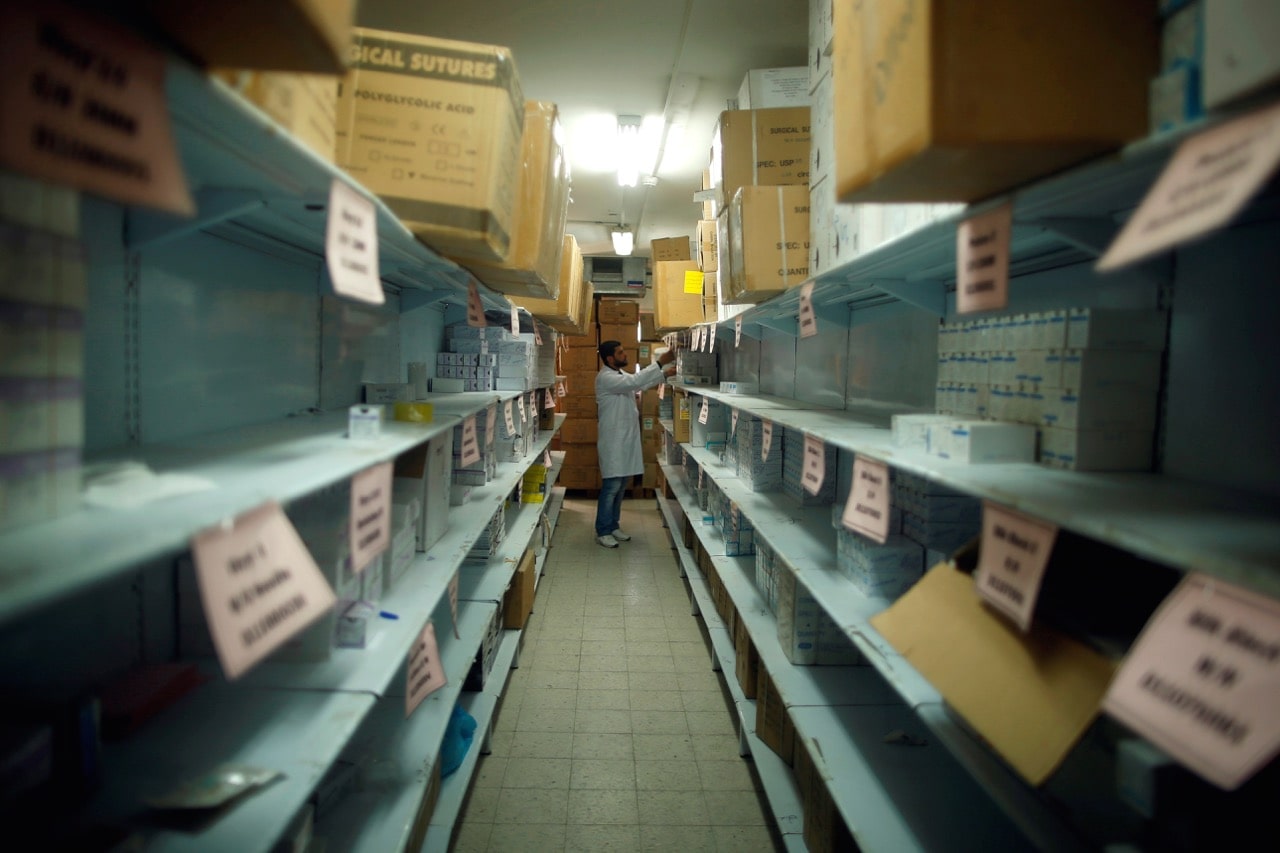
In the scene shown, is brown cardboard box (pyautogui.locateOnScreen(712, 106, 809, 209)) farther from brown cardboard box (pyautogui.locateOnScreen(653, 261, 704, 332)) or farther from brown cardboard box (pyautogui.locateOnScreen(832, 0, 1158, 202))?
brown cardboard box (pyautogui.locateOnScreen(653, 261, 704, 332))

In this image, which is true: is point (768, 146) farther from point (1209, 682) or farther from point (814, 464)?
point (1209, 682)

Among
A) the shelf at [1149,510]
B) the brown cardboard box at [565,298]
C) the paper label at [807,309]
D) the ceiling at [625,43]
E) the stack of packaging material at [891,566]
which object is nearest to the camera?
the shelf at [1149,510]

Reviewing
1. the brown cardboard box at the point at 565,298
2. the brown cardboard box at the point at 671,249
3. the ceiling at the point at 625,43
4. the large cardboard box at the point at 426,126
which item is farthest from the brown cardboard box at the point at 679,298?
the large cardboard box at the point at 426,126

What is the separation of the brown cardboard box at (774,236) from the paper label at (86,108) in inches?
82.9

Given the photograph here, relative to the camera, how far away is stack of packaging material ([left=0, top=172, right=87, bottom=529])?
0.70m

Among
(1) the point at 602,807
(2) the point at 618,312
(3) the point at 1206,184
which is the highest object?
(2) the point at 618,312

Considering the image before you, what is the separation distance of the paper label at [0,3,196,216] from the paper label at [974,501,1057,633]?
113 centimetres

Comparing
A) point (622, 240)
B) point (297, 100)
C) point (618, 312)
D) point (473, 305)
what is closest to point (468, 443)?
point (473, 305)

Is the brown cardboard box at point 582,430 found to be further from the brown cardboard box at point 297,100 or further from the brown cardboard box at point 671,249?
the brown cardboard box at point 297,100

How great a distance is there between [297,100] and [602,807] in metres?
2.45

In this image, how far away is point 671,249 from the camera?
5.81 metres

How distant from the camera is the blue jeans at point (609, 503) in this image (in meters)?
6.04

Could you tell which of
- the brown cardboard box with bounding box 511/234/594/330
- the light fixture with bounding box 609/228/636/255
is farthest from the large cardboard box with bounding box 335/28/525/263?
the light fixture with bounding box 609/228/636/255

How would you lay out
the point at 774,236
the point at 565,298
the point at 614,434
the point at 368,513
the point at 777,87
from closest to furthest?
the point at 368,513 → the point at 774,236 → the point at 777,87 → the point at 565,298 → the point at 614,434
